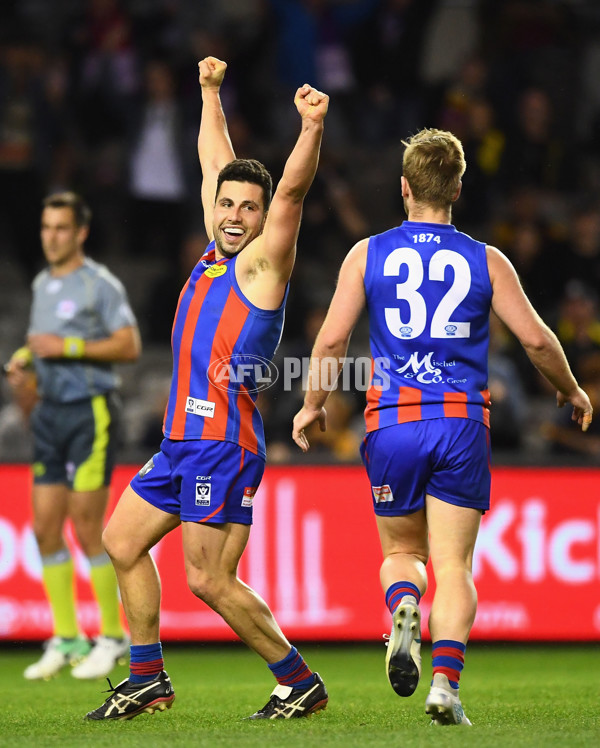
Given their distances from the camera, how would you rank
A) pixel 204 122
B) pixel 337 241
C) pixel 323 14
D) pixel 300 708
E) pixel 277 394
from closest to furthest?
pixel 300 708, pixel 204 122, pixel 277 394, pixel 337 241, pixel 323 14

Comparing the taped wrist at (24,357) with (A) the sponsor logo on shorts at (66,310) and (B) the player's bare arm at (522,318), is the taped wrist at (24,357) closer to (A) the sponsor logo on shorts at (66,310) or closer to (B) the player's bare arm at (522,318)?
(A) the sponsor logo on shorts at (66,310)

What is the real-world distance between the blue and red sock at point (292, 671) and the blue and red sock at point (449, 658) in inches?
29.3

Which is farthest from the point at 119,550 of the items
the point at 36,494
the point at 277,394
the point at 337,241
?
the point at 337,241

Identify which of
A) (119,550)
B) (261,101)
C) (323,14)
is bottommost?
(119,550)

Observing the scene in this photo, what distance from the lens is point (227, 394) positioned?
5418 mm

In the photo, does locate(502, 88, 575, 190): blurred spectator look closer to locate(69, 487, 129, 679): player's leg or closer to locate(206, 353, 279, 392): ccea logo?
locate(69, 487, 129, 679): player's leg

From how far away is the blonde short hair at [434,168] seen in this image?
520cm

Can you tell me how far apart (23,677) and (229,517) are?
2.95 meters

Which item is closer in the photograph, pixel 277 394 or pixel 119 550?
pixel 119 550

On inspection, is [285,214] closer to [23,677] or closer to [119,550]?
[119,550]

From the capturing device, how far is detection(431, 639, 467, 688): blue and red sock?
492 cm

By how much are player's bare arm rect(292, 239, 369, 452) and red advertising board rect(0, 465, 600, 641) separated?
4.05 m

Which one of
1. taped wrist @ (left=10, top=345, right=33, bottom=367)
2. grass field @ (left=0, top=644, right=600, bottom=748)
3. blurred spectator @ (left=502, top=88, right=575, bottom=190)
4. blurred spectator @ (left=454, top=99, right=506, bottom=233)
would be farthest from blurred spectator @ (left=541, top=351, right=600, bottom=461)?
taped wrist @ (left=10, top=345, right=33, bottom=367)

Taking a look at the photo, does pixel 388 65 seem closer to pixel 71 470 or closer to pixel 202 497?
pixel 71 470
